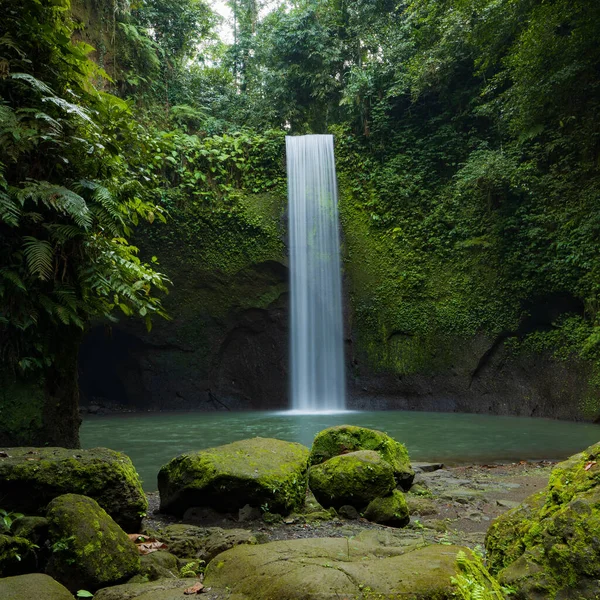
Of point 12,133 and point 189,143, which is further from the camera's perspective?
point 189,143

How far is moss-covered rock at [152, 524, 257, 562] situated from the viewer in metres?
3.32

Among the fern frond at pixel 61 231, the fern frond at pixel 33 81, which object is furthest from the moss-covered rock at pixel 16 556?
the fern frond at pixel 33 81

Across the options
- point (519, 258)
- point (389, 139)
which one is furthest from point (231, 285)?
point (519, 258)

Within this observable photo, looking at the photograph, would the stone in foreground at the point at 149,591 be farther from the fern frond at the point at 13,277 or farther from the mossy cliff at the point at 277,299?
the mossy cliff at the point at 277,299

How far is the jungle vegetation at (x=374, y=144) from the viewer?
4582 mm

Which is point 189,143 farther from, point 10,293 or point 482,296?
point 10,293

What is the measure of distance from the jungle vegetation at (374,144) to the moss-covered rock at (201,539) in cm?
183

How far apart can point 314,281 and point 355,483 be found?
11421mm

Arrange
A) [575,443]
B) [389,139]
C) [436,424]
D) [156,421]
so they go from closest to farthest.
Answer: [575,443], [436,424], [156,421], [389,139]

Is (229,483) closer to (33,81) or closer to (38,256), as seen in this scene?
(38,256)

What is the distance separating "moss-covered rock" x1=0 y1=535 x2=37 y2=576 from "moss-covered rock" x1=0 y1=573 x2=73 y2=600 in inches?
13.4

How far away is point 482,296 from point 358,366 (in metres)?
3.92

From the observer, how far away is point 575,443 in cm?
859

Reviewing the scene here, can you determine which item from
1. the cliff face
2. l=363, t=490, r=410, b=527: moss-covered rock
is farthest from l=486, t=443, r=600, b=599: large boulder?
the cliff face
